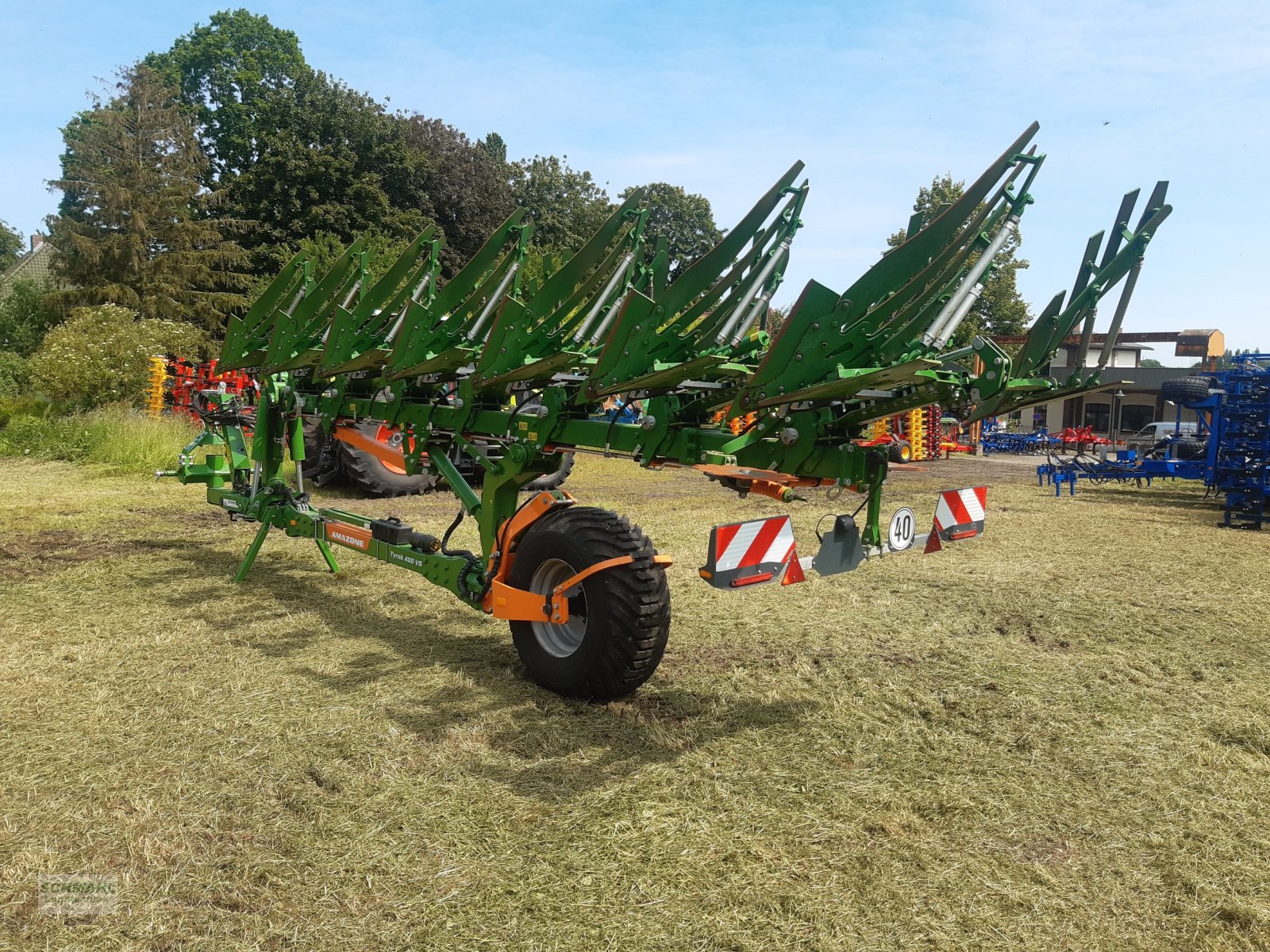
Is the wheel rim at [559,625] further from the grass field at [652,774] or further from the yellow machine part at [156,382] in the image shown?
the yellow machine part at [156,382]

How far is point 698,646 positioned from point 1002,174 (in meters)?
3.35

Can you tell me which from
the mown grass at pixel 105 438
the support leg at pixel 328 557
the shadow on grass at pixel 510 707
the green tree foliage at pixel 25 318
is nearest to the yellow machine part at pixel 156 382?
the mown grass at pixel 105 438

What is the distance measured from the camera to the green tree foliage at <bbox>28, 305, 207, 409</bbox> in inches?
736

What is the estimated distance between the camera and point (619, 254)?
16.6 ft

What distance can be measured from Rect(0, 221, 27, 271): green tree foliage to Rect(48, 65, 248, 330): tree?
43.3 m

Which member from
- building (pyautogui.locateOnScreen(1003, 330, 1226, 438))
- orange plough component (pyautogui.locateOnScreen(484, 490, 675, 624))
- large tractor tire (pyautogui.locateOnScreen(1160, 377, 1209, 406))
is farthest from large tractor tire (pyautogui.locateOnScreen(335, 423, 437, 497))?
building (pyautogui.locateOnScreen(1003, 330, 1226, 438))

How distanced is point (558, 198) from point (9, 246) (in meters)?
50.9

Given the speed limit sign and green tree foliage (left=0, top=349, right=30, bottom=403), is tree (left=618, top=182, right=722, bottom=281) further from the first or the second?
the speed limit sign

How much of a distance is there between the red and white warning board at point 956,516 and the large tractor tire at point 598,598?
4.44 ft

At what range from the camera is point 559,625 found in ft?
15.9

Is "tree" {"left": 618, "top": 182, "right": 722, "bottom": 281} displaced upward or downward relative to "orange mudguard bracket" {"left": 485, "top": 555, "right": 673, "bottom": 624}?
upward

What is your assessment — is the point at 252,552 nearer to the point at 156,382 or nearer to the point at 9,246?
the point at 156,382

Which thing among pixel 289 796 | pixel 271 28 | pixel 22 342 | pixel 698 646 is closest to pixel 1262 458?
pixel 698 646

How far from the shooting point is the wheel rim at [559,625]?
181 inches
